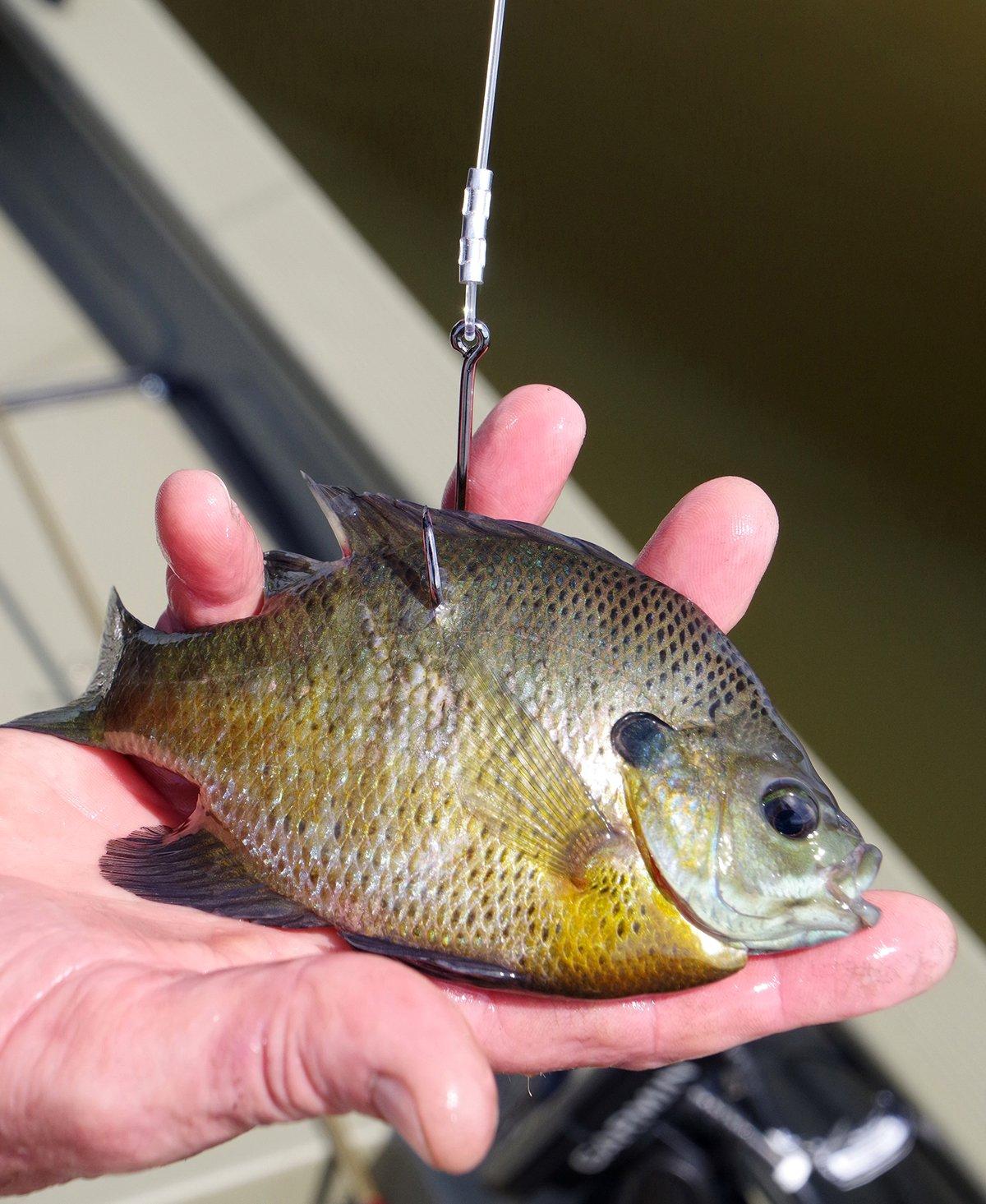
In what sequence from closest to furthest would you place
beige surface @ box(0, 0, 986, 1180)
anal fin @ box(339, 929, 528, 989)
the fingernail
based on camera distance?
the fingernail
anal fin @ box(339, 929, 528, 989)
beige surface @ box(0, 0, 986, 1180)

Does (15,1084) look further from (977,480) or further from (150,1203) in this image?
(977,480)

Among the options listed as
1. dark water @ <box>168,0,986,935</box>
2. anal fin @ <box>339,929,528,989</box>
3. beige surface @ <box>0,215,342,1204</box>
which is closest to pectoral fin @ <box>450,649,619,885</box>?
anal fin @ <box>339,929,528,989</box>

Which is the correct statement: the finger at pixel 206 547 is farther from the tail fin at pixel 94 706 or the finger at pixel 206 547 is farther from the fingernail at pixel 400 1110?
the fingernail at pixel 400 1110

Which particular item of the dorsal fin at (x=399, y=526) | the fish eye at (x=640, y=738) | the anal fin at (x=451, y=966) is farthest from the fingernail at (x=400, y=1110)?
the dorsal fin at (x=399, y=526)

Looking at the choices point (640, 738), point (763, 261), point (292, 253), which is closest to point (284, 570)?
point (640, 738)

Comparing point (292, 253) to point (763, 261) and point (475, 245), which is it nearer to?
point (475, 245)

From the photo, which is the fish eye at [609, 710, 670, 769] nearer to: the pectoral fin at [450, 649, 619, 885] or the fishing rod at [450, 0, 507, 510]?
the pectoral fin at [450, 649, 619, 885]

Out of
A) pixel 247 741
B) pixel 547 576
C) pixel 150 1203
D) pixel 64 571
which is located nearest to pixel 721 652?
pixel 547 576
